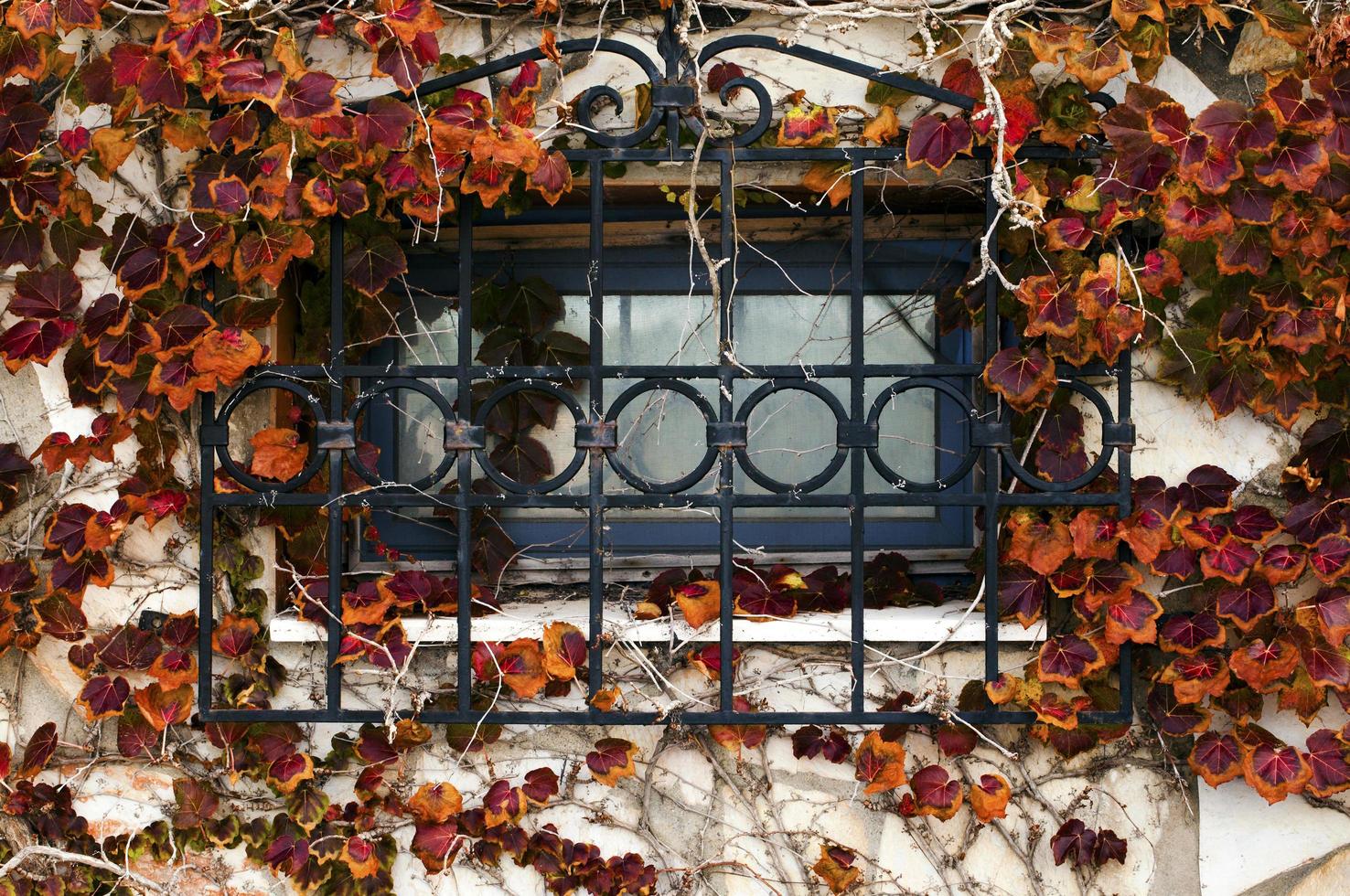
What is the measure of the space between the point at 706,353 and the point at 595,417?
41 cm

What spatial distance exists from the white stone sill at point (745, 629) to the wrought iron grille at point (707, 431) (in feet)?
0.23

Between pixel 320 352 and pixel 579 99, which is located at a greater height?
pixel 579 99

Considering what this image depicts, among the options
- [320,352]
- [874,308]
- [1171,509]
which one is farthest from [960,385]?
[320,352]

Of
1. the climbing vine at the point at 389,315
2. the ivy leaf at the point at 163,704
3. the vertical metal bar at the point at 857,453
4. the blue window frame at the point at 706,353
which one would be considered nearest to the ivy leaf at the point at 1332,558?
the climbing vine at the point at 389,315

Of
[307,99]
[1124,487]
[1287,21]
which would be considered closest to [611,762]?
[1124,487]

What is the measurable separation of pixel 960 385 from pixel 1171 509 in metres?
0.47

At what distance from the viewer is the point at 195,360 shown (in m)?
1.95

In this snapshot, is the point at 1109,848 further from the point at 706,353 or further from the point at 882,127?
the point at 882,127

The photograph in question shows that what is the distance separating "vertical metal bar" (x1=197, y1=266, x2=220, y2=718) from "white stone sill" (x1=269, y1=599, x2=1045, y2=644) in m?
0.12

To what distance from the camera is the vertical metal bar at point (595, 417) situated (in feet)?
6.43

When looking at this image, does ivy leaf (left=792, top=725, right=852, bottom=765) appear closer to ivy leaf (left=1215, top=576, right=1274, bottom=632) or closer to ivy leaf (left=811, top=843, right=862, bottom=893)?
ivy leaf (left=811, top=843, right=862, bottom=893)

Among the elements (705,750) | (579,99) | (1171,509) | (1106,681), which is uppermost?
(579,99)

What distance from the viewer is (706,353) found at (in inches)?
91.2

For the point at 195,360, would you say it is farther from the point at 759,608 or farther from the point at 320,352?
the point at 759,608
